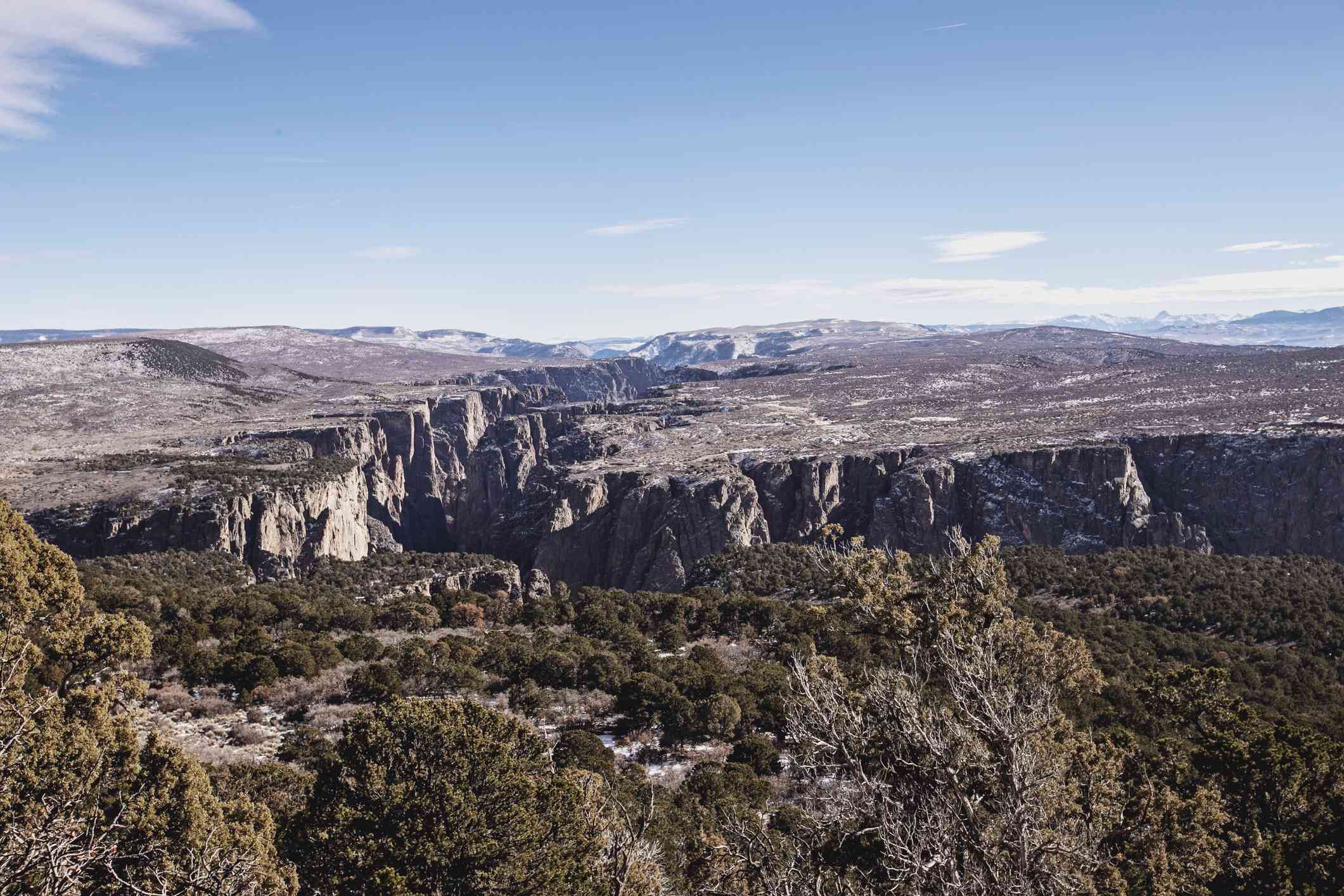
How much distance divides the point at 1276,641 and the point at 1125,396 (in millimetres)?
65632

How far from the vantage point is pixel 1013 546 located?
183ft

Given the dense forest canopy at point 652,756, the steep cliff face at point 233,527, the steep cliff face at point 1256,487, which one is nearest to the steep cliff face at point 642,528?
the steep cliff face at point 233,527

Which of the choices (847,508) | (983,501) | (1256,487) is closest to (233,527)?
(847,508)

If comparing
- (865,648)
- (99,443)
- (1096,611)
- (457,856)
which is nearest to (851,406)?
(1096,611)

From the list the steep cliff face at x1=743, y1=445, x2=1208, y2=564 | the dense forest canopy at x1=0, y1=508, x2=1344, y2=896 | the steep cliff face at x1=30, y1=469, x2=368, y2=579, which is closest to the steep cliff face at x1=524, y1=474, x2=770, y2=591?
the steep cliff face at x1=743, y1=445, x2=1208, y2=564

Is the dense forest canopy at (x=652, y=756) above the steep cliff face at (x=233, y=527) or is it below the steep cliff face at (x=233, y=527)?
above

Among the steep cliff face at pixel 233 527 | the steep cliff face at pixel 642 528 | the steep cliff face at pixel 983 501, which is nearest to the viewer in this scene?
the steep cliff face at pixel 233 527

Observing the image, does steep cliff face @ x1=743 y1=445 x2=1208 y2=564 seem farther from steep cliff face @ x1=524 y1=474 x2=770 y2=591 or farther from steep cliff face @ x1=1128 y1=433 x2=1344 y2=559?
steep cliff face @ x1=524 y1=474 x2=770 y2=591

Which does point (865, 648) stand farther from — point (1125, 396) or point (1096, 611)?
point (1125, 396)

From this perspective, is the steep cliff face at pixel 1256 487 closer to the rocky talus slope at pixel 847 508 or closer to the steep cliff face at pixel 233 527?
the rocky talus slope at pixel 847 508

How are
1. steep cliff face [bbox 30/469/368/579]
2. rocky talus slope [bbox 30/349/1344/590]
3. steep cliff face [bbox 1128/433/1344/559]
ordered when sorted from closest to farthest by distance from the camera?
steep cliff face [bbox 30/469/368/579] < rocky talus slope [bbox 30/349/1344/590] < steep cliff face [bbox 1128/433/1344/559]

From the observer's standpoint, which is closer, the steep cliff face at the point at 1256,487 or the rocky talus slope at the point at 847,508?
the rocky talus slope at the point at 847,508

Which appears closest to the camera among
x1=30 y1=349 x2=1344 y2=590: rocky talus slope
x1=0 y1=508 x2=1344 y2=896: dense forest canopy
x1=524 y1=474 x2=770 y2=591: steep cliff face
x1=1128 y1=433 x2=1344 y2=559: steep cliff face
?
x1=0 y1=508 x2=1344 y2=896: dense forest canopy

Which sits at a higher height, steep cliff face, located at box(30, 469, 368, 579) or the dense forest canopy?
the dense forest canopy
